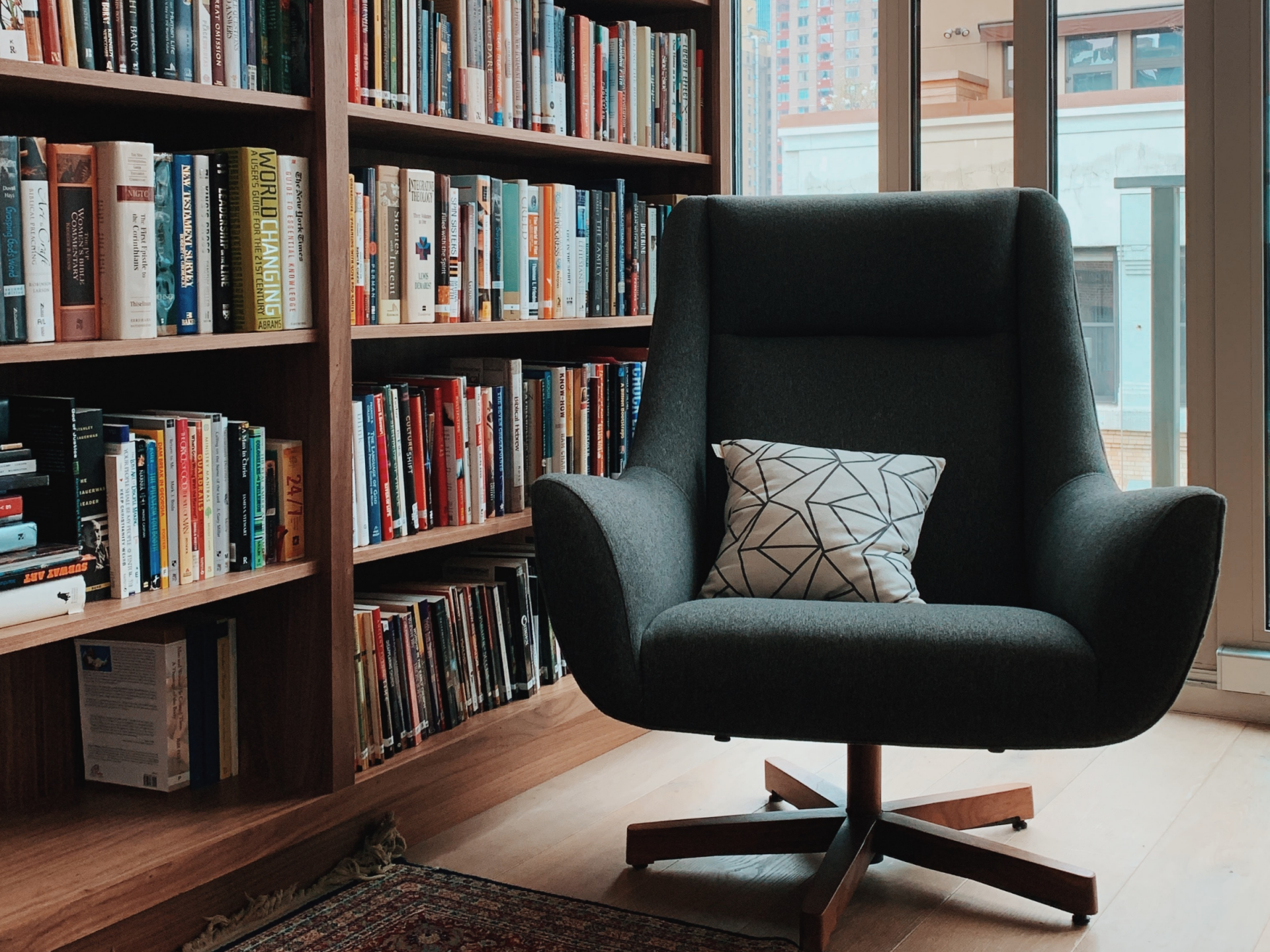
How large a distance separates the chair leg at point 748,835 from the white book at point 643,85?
141cm

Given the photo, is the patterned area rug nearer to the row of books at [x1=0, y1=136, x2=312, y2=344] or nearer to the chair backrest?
the chair backrest

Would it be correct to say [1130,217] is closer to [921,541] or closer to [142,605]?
[921,541]

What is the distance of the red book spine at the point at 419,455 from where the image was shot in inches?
88.1

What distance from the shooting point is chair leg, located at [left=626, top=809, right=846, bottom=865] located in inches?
79.0

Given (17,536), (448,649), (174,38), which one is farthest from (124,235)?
(448,649)

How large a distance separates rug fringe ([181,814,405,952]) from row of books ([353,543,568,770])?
0.38 ft

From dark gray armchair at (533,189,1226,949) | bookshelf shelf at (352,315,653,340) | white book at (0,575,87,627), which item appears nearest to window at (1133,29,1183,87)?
dark gray armchair at (533,189,1226,949)

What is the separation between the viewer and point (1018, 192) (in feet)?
7.29

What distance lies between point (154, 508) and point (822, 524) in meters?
0.92

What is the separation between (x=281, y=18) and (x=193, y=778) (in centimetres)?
110

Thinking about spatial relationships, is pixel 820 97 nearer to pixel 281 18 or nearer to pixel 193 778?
pixel 281 18

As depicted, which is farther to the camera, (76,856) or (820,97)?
(820,97)

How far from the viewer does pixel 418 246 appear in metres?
2.21

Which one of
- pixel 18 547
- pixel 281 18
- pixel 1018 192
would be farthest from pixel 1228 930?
pixel 281 18
